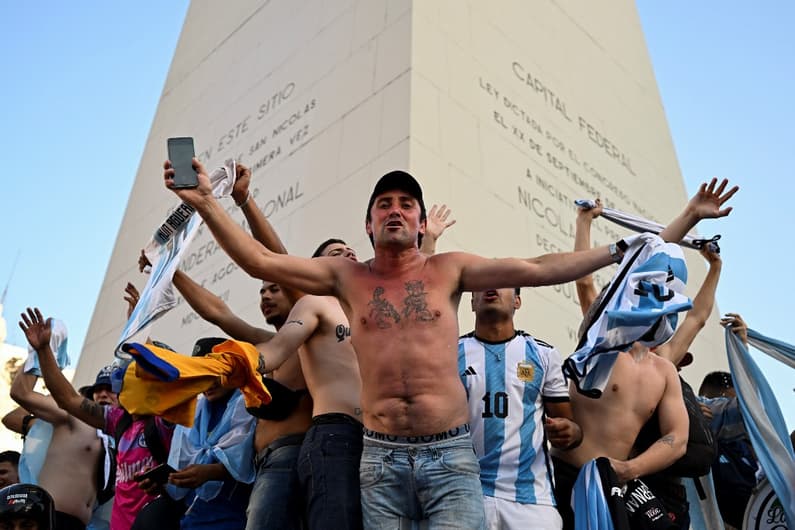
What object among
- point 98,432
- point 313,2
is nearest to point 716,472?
point 98,432

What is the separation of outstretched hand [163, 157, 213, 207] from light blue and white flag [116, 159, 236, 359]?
0.26m

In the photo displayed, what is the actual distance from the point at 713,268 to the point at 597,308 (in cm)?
146

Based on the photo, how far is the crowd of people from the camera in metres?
3.05

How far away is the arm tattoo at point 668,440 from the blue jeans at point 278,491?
1473 millimetres

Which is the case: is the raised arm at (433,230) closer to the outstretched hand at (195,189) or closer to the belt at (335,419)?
the belt at (335,419)

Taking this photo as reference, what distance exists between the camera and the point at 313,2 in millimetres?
8109

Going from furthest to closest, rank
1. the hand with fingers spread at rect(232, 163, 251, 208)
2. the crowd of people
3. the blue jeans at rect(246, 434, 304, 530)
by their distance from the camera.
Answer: the hand with fingers spread at rect(232, 163, 251, 208), the blue jeans at rect(246, 434, 304, 530), the crowd of people

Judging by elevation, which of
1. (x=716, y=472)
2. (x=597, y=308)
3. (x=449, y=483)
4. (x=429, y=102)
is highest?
(x=429, y=102)

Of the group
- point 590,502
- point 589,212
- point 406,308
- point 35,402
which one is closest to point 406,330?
point 406,308

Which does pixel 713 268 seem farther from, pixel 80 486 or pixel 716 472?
pixel 80 486

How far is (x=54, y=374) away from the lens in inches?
187

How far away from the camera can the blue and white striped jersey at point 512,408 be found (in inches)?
134

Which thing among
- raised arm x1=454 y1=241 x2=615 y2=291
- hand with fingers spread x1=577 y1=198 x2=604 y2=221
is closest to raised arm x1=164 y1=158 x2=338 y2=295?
raised arm x1=454 y1=241 x2=615 y2=291

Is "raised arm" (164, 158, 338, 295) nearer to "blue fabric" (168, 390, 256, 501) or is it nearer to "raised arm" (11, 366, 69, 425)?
Answer: "blue fabric" (168, 390, 256, 501)
